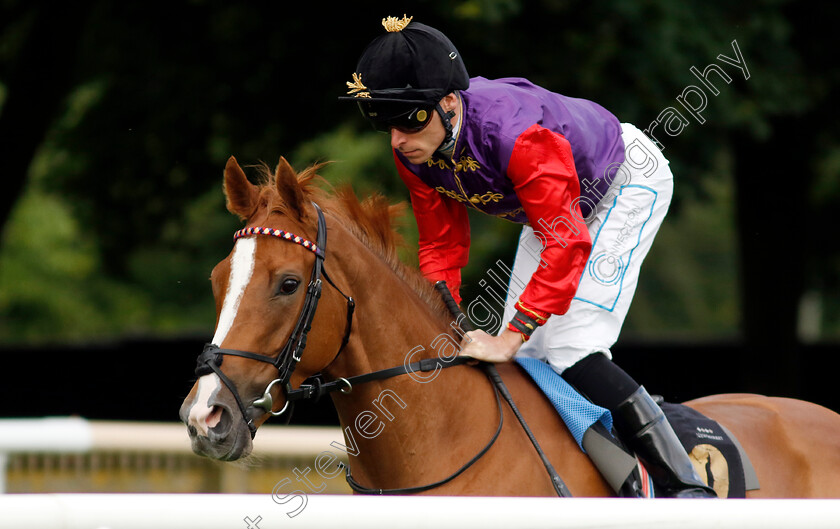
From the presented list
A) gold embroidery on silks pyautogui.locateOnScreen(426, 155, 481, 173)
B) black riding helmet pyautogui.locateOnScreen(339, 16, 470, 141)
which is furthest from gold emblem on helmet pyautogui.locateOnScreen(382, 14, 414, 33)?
gold embroidery on silks pyautogui.locateOnScreen(426, 155, 481, 173)

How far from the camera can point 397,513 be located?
169 centimetres

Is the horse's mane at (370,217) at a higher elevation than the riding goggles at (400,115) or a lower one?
lower

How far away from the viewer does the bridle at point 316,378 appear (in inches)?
97.3

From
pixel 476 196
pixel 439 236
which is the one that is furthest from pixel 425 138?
pixel 439 236

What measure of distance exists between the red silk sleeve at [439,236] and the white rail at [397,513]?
5.68 ft

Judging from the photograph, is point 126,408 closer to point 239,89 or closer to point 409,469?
point 239,89

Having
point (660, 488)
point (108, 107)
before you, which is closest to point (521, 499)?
point (660, 488)

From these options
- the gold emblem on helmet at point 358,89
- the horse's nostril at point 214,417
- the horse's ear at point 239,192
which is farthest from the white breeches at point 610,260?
the horse's nostril at point 214,417

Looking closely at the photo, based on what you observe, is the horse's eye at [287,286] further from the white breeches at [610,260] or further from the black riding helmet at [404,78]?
the white breeches at [610,260]

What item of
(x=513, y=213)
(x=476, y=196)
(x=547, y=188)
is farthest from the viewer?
(x=513, y=213)

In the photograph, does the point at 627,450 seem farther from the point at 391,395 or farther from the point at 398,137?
the point at 398,137

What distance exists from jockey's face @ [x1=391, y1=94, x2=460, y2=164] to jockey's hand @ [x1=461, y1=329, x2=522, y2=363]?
2.15 ft

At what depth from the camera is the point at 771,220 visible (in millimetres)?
9898

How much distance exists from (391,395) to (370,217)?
64 cm
